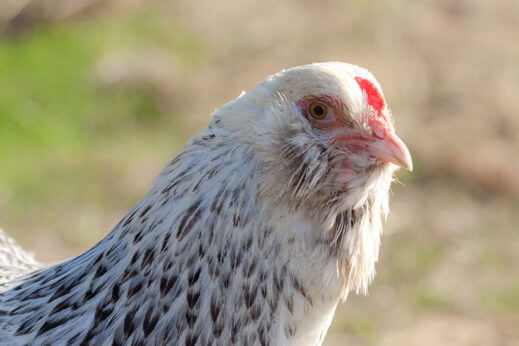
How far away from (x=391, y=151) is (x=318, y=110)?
0.23 meters

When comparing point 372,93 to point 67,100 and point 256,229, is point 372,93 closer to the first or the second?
point 256,229

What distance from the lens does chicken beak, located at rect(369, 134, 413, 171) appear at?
185cm

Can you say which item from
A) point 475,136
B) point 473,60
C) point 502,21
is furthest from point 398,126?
point 502,21

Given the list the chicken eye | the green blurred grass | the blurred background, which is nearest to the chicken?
the chicken eye

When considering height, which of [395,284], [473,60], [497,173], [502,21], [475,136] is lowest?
[395,284]

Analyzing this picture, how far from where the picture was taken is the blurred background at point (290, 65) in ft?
14.4

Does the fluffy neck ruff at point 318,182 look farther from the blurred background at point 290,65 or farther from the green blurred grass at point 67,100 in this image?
the green blurred grass at point 67,100

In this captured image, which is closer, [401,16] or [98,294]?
[98,294]

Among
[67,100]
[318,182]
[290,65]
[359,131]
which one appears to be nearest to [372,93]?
[359,131]

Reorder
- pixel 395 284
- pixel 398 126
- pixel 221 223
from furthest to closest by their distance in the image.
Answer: pixel 398 126, pixel 395 284, pixel 221 223

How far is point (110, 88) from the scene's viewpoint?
5941 mm

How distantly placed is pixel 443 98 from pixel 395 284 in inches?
90.2

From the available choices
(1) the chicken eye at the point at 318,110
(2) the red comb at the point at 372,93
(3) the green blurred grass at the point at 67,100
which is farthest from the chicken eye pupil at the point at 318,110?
(3) the green blurred grass at the point at 67,100

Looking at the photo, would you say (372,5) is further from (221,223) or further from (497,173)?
(221,223)
